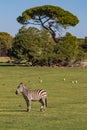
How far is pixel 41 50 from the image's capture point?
234 ft

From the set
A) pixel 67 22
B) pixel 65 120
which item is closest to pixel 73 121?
pixel 65 120

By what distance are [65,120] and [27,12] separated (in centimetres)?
6784

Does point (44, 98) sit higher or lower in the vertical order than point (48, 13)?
lower

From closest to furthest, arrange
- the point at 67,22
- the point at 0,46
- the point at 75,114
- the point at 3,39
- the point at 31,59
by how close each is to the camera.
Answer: the point at 75,114 → the point at 31,59 → the point at 67,22 → the point at 0,46 → the point at 3,39

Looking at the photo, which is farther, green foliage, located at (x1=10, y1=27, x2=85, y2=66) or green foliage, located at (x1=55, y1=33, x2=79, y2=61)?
green foliage, located at (x1=55, y1=33, x2=79, y2=61)

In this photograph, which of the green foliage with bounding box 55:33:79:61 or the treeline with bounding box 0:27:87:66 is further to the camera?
the green foliage with bounding box 55:33:79:61

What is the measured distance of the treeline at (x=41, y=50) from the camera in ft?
226

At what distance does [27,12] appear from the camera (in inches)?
3243

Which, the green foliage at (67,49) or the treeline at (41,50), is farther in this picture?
the green foliage at (67,49)

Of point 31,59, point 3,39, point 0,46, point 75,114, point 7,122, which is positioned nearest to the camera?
point 7,122

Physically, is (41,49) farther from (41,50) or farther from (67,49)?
(67,49)

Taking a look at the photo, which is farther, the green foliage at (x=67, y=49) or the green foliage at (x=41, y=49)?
the green foliage at (x=67, y=49)

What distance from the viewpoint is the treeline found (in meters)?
68.8

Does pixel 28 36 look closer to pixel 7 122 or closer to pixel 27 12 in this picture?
pixel 27 12
